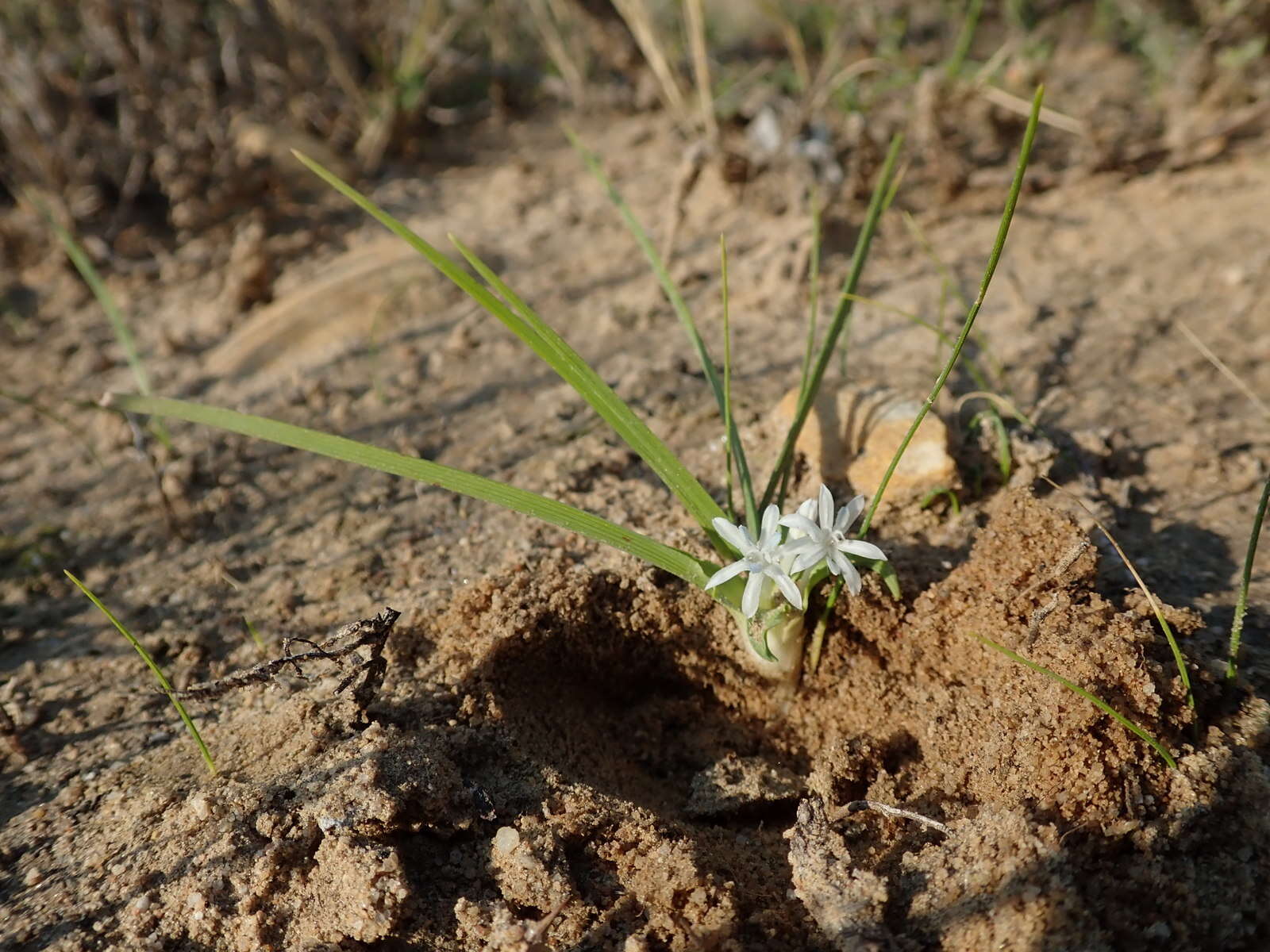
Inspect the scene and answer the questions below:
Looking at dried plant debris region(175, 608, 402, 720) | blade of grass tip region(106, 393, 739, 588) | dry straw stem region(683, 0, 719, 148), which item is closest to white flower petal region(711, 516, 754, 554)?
blade of grass tip region(106, 393, 739, 588)

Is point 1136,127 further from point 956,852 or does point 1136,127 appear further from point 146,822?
point 146,822

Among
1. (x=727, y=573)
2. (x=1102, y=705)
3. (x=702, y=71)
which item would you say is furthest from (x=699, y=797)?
(x=702, y=71)

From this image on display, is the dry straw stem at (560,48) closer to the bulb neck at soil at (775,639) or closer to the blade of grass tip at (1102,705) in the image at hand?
the bulb neck at soil at (775,639)

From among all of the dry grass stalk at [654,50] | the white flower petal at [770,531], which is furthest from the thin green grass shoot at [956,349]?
the dry grass stalk at [654,50]

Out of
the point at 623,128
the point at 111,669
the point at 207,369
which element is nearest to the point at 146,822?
the point at 111,669

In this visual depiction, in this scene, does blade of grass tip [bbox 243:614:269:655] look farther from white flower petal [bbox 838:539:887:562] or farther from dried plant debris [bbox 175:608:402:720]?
white flower petal [bbox 838:539:887:562]
